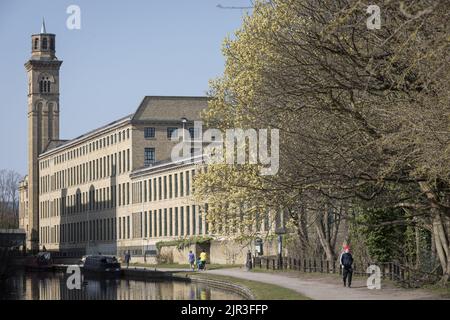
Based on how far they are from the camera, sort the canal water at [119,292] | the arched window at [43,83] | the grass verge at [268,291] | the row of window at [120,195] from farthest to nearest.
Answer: the arched window at [43,83] → the row of window at [120,195] → the canal water at [119,292] → the grass verge at [268,291]

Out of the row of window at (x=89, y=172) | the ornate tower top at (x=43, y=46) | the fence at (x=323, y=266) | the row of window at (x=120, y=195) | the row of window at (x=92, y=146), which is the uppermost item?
the ornate tower top at (x=43, y=46)

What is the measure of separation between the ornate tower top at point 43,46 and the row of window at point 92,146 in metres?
19.1

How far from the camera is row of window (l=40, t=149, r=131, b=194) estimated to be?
11862cm

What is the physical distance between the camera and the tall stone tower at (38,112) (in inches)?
6383

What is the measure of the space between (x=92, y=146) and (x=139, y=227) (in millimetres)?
21915

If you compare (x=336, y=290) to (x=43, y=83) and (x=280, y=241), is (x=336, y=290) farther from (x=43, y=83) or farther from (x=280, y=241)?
(x=43, y=83)

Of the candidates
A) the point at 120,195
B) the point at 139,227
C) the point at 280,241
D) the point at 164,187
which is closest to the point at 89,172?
the point at 120,195

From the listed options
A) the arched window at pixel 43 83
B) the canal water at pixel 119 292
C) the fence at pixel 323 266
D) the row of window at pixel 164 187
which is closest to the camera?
the fence at pixel 323 266

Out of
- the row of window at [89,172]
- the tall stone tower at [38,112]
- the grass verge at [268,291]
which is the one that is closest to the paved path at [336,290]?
the grass verge at [268,291]

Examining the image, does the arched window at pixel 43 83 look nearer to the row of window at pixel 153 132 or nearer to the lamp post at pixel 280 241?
the row of window at pixel 153 132

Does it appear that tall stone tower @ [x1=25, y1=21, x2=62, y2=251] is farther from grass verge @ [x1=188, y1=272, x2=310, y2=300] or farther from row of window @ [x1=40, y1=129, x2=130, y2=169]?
grass verge @ [x1=188, y1=272, x2=310, y2=300]

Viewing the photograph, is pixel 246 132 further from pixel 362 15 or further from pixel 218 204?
pixel 362 15

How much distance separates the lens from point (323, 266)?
4934 centimetres

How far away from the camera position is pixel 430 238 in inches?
1645
